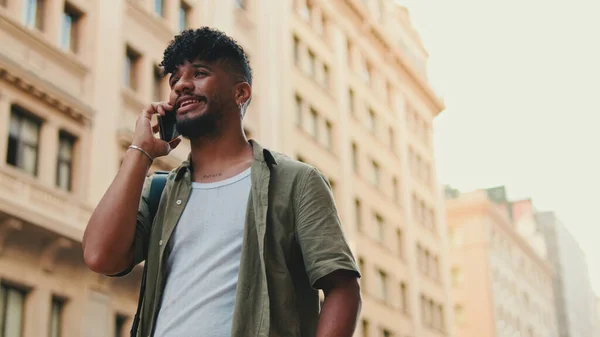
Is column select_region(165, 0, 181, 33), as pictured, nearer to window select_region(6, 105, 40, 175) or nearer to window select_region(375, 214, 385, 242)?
window select_region(6, 105, 40, 175)

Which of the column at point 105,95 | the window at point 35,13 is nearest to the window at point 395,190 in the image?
the column at point 105,95

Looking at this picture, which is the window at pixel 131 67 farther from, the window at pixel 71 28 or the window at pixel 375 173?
the window at pixel 375 173

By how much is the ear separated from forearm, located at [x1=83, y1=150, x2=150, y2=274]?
1.57 feet

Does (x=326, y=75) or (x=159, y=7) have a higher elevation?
(x=326, y=75)

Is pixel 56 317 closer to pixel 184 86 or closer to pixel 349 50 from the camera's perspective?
pixel 184 86

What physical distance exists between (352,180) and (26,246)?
62.2ft

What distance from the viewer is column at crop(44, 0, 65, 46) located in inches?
738

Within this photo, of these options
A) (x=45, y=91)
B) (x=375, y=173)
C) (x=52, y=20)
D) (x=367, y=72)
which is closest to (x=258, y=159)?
(x=45, y=91)

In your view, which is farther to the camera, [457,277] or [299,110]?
[457,277]

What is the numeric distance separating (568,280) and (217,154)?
79379 millimetres

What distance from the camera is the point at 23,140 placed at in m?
17.4

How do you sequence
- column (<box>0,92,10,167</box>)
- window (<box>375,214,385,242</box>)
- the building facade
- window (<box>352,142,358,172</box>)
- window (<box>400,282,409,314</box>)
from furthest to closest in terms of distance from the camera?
1. the building facade
2. window (<box>400,282,409,314</box>)
3. window (<box>375,214,385,242</box>)
4. window (<box>352,142,358,172</box>)
5. column (<box>0,92,10,167</box>)

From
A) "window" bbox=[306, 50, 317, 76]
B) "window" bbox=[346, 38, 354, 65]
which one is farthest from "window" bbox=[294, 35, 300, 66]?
"window" bbox=[346, 38, 354, 65]

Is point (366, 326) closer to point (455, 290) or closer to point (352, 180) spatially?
point (352, 180)
